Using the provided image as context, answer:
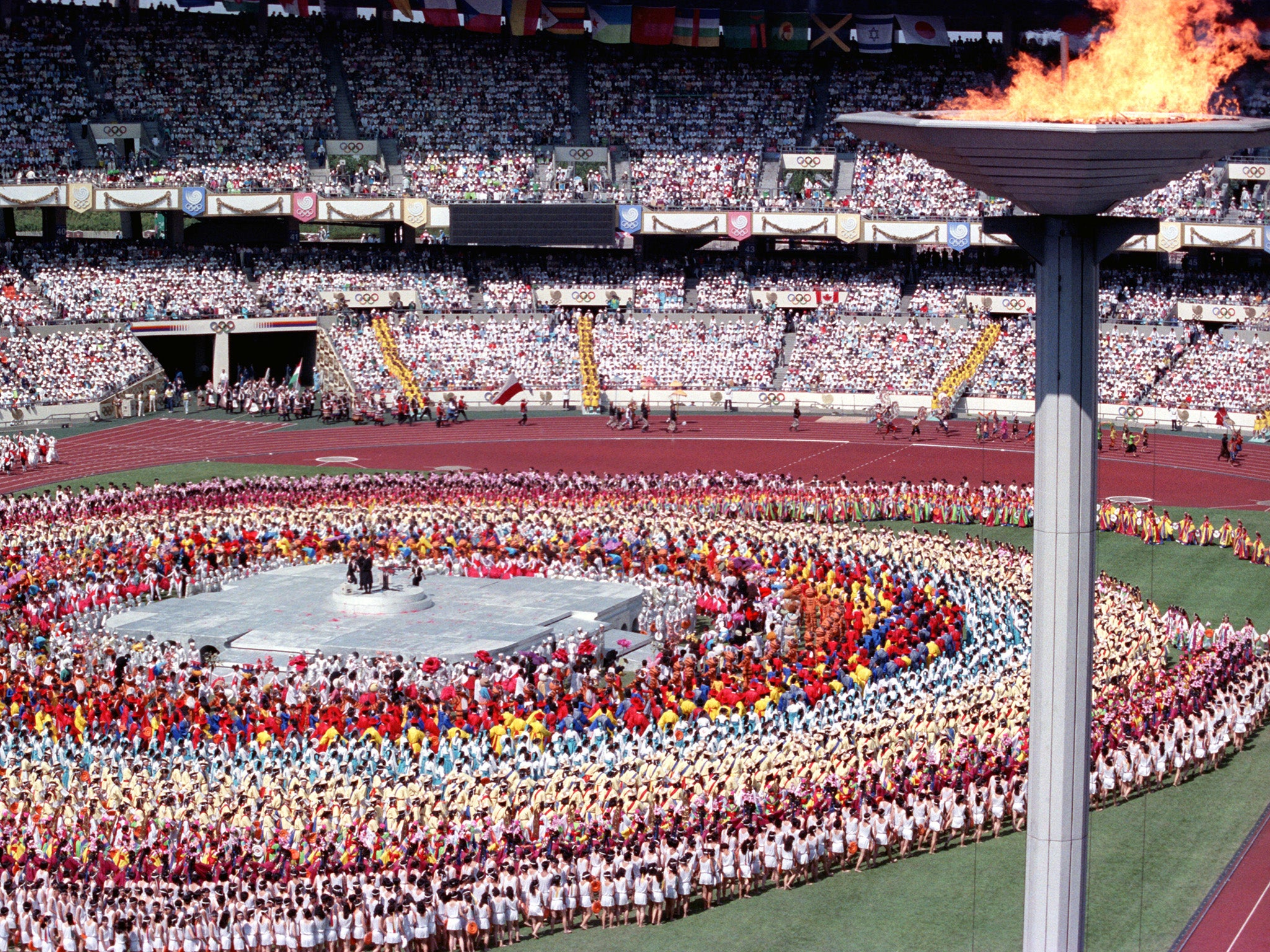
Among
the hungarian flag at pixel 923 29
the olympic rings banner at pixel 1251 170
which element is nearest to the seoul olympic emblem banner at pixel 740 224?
the hungarian flag at pixel 923 29

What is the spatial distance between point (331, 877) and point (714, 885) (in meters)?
4.69

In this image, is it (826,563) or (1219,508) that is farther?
(1219,508)

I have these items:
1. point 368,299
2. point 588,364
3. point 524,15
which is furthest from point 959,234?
point 368,299

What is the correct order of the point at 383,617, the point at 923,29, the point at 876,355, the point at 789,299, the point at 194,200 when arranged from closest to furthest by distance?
the point at 383,617 → the point at 876,355 → the point at 194,200 → the point at 789,299 → the point at 923,29

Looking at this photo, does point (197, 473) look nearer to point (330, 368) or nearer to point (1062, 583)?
point (330, 368)

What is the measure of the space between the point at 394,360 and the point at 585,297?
30.1 feet

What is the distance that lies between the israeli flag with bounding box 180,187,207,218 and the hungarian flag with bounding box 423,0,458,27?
13730mm

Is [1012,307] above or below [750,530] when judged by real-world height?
above

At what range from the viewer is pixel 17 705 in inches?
1016

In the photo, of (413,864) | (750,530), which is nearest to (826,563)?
(750,530)

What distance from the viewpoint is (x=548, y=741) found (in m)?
24.4

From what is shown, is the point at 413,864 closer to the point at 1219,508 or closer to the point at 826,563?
the point at 826,563

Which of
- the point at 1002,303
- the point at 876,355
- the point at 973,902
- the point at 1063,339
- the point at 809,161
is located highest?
the point at 809,161

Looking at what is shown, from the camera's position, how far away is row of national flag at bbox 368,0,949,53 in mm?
74938
